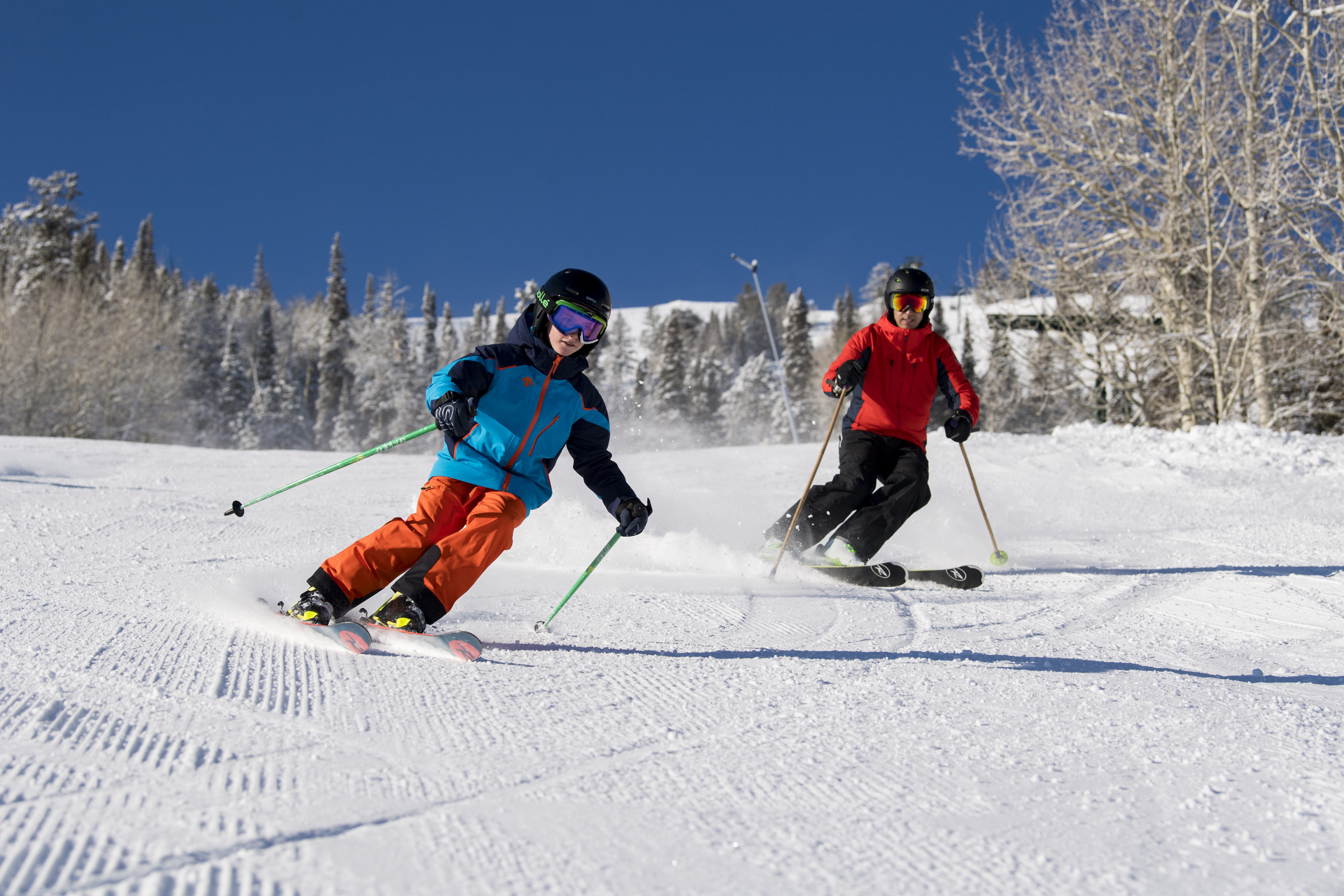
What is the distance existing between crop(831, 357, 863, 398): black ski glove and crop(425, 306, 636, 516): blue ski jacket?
154 cm

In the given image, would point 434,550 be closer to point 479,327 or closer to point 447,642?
point 447,642

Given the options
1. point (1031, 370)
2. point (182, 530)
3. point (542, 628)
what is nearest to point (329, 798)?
point (542, 628)

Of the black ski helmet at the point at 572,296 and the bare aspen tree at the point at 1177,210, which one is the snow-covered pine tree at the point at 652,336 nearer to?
the bare aspen tree at the point at 1177,210

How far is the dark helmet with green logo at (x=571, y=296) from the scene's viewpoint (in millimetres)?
2973

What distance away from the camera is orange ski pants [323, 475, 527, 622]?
2.47 meters

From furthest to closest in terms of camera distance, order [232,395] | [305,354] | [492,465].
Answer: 1. [305,354]
2. [232,395]
3. [492,465]

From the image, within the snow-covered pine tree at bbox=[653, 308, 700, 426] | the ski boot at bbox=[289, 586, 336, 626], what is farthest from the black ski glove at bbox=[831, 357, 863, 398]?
the snow-covered pine tree at bbox=[653, 308, 700, 426]

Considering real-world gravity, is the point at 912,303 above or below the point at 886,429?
above

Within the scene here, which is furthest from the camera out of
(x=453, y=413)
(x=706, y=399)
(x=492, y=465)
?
(x=706, y=399)

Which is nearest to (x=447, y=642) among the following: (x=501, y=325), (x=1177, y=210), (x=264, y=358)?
(x=1177, y=210)

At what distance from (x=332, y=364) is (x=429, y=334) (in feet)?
65.1

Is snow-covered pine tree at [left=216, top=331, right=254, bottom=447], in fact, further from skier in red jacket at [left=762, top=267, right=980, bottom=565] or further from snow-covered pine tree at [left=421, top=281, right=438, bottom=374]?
skier in red jacket at [left=762, top=267, right=980, bottom=565]

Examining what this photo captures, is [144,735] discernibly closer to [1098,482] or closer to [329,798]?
[329,798]

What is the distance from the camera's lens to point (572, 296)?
297 cm
